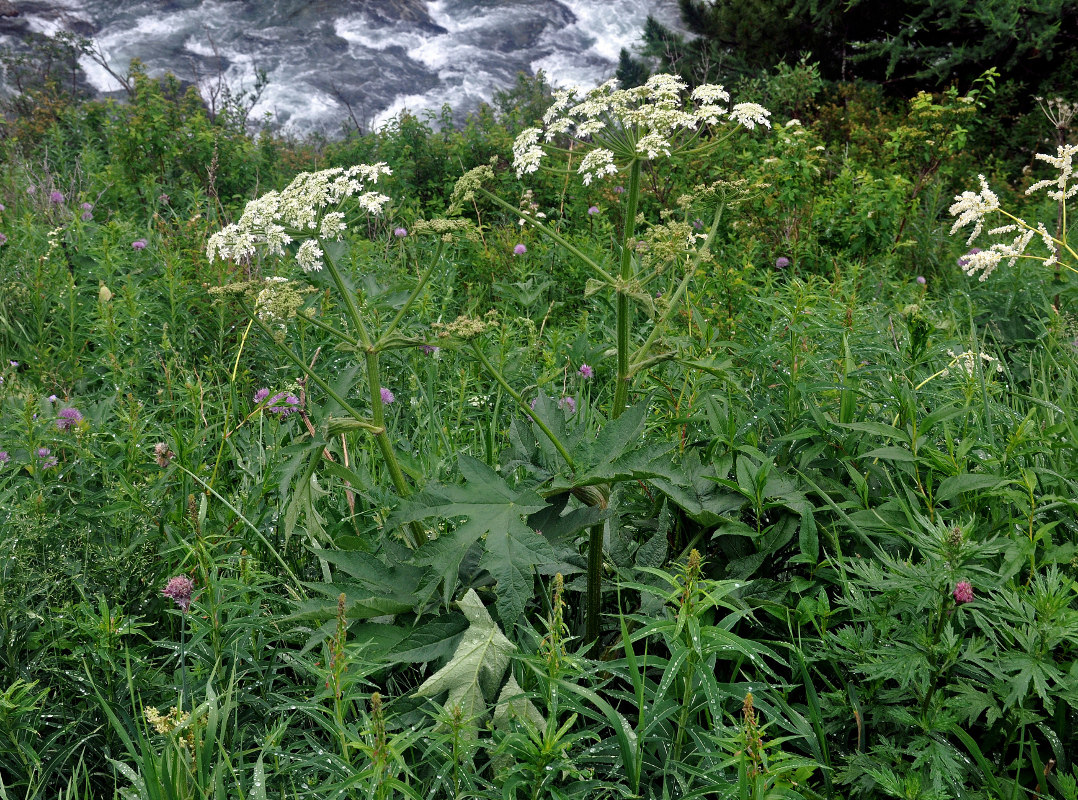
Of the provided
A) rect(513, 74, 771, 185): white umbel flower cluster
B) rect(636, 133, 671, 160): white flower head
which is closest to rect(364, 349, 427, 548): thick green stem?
rect(513, 74, 771, 185): white umbel flower cluster

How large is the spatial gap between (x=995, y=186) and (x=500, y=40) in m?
14.4

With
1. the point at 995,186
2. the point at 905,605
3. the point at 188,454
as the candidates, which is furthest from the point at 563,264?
the point at 995,186

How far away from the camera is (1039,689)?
124 cm

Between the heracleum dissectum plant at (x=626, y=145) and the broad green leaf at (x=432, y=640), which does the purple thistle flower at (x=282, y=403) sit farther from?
the broad green leaf at (x=432, y=640)

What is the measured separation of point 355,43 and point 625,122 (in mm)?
18261

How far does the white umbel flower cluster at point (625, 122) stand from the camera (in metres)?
1.74

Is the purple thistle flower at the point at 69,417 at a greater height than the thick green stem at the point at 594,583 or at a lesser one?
lesser

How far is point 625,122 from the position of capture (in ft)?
5.79

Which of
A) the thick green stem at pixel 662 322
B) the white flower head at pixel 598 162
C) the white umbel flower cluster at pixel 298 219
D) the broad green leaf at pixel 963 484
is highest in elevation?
the white flower head at pixel 598 162

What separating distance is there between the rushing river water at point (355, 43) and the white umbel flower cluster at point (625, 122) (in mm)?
13592

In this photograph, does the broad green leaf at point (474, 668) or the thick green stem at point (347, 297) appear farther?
the thick green stem at point (347, 297)

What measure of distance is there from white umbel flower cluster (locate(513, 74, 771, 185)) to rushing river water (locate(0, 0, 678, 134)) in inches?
535

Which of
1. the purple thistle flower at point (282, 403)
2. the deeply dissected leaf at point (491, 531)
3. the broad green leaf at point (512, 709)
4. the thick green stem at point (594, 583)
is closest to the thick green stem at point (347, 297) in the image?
the deeply dissected leaf at point (491, 531)

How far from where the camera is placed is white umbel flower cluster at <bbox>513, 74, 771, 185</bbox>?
5.69ft
